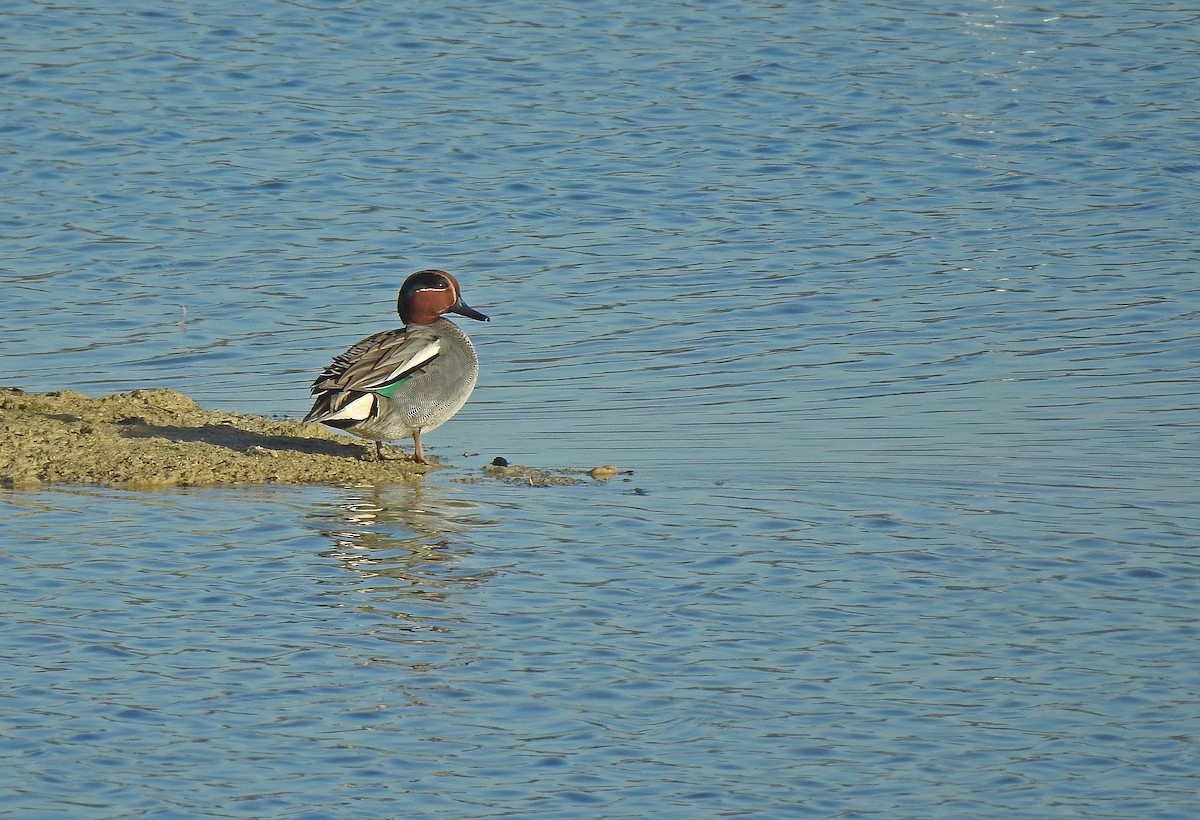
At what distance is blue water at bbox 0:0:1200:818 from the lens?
644 centimetres

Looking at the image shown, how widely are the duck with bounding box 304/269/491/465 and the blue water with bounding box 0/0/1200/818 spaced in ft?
1.27

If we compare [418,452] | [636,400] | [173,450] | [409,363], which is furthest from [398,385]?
[636,400]

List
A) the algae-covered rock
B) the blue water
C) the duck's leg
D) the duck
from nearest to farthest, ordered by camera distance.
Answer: the blue water → the algae-covered rock → the duck → the duck's leg

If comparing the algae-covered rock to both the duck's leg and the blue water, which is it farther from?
the blue water

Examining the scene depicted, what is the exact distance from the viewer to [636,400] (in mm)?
11500

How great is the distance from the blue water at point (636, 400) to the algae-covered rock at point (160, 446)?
0.83 ft

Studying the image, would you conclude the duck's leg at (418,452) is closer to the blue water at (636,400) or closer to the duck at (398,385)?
the duck at (398,385)

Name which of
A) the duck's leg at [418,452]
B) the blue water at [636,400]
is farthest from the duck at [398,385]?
the blue water at [636,400]

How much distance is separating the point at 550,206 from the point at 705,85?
3832 mm

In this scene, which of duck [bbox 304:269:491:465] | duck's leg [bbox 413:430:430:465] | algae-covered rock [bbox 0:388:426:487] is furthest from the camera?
duck's leg [bbox 413:430:430:465]

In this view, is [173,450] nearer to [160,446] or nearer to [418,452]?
[160,446]

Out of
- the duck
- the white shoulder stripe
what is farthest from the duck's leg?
the white shoulder stripe

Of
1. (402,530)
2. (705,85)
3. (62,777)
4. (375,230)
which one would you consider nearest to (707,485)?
(402,530)

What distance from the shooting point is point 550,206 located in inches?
642
